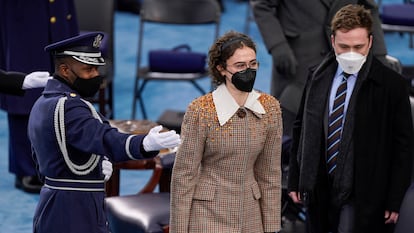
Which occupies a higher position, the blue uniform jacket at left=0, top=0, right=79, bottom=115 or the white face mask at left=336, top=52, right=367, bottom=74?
the white face mask at left=336, top=52, right=367, bottom=74

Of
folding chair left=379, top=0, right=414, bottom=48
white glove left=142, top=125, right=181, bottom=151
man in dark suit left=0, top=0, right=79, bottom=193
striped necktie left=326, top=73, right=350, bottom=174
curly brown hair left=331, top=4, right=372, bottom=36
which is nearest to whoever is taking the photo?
white glove left=142, top=125, right=181, bottom=151

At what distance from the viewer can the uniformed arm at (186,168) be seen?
4602 millimetres

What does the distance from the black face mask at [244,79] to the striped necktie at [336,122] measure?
2.39 ft

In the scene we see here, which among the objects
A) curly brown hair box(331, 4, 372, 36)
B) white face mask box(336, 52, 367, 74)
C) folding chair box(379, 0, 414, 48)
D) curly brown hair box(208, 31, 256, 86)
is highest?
curly brown hair box(331, 4, 372, 36)

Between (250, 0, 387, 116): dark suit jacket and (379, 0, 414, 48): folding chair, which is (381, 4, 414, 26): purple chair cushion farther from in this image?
(250, 0, 387, 116): dark suit jacket

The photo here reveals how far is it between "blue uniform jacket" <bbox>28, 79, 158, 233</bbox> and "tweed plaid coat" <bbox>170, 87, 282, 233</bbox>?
24cm

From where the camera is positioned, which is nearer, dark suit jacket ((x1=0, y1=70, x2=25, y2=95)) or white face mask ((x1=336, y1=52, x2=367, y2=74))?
white face mask ((x1=336, y1=52, x2=367, y2=74))

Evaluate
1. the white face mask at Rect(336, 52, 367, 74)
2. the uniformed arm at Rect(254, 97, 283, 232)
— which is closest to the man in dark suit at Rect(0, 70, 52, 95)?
the uniformed arm at Rect(254, 97, 283, 232)

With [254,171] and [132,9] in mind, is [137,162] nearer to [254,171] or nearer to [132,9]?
[254,171]

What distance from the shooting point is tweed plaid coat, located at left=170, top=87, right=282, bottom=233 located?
461 centimetres

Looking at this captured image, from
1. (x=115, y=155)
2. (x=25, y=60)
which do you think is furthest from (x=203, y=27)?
(x=115, y=155)

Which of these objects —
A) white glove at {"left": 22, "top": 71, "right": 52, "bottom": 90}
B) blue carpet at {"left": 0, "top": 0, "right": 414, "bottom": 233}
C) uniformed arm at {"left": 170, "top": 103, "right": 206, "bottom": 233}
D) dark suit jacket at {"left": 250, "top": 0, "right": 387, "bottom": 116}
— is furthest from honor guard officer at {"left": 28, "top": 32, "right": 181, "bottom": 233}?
blue carpet at {"left": 0, "top": 0, "right": 414, "bottom": 233}

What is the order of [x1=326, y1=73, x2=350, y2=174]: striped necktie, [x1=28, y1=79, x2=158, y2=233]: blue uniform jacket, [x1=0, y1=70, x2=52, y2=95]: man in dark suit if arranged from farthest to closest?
[x1=0, y1=70, x2=52, y2=95]: man in dark suit → [x1=326, y1=73, x2=350, y2=174]: striped necktie → [x1=28, y1=79, x2=158, y2=233]: blue uniform jacket

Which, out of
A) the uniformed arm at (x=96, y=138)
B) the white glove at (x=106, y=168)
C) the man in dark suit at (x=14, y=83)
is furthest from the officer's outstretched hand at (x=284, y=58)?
the uniformed arm at (x=96, y=138)
